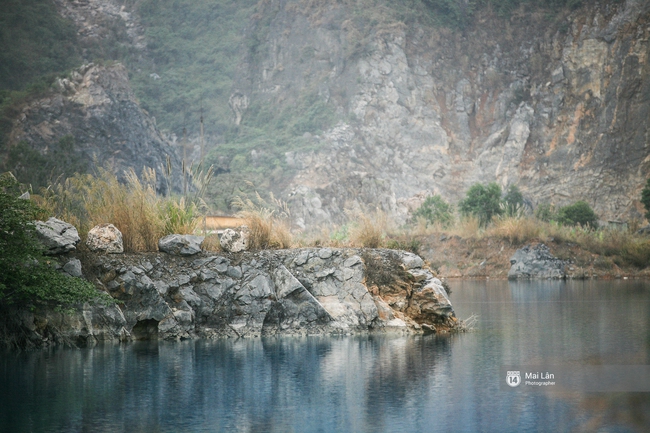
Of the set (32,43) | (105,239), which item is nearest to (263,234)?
(105,239)

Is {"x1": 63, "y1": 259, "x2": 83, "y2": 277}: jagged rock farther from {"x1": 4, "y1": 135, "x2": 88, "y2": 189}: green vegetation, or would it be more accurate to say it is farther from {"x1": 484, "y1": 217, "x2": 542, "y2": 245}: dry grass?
{"x1": 4, "y1": 135, "x2": 88, "y2": 189}: green vegetation

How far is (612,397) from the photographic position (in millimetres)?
10734

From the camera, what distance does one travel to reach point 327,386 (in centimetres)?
1188

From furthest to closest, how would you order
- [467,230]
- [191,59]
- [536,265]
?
[191,59] → [467,230] → [536,265]

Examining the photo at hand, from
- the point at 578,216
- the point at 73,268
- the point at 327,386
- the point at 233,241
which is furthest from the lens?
the point at 578,216

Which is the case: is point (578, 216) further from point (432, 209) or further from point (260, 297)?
point (260, 297)

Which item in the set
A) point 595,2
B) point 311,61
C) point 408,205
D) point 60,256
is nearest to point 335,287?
point 60,256

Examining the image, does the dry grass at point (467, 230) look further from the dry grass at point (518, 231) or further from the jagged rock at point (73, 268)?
the jagged rock at point (73, 268)

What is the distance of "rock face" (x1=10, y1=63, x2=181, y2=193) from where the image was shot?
6172 centimetres

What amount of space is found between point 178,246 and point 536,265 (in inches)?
1109

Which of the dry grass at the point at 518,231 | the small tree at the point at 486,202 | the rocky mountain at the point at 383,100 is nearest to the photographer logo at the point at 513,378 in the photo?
the dry grass at the point at 518,231

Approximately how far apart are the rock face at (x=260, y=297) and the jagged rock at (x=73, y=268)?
459 mm

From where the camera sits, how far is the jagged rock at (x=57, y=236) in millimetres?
16347

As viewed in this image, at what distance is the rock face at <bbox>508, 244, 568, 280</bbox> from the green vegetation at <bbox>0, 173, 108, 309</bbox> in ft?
99.5
